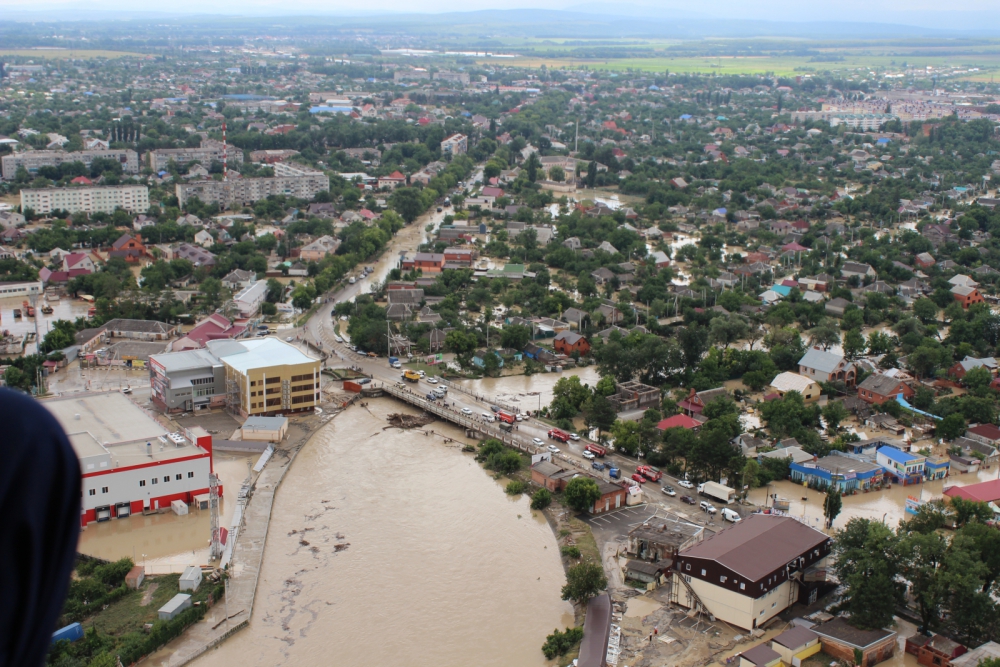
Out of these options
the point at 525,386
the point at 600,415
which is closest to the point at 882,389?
the point at 600,415

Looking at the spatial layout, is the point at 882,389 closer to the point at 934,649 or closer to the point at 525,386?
the point at 525,386

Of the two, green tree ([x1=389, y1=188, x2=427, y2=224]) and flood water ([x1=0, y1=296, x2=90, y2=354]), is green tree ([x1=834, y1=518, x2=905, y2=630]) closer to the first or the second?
flood water ([x1=0, y1=296, x2=90, y2=354])

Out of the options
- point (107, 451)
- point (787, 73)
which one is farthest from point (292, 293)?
point (787, 73)

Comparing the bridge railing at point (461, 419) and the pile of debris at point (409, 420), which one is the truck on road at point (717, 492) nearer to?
the bridge railing at point (461, 419)

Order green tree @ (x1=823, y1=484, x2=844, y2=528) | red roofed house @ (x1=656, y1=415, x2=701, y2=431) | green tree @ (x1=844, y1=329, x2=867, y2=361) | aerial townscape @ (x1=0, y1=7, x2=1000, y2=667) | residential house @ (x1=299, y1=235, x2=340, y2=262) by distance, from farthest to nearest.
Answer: residential house @ (x1=299, y1=235, x2=340, y2=262) → green tree @ (x1=844, y1=329, x2=867, y2=361) → red roofed house @ (x1=656, y1=415, x2=701, y2=431) → green tree @ (x1=823, y1=484, x2=844, y2=528) → aerial townscape @ (x1=0, y1=7, x2=1000, y2=667)

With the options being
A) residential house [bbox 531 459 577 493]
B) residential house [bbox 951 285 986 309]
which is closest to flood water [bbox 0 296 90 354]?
residential house [bbox 531 459 577 493]

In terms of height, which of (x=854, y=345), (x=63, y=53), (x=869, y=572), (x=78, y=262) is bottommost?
(x=78, y=262)

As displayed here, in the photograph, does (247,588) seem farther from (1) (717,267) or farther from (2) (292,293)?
(1) (717,267)
